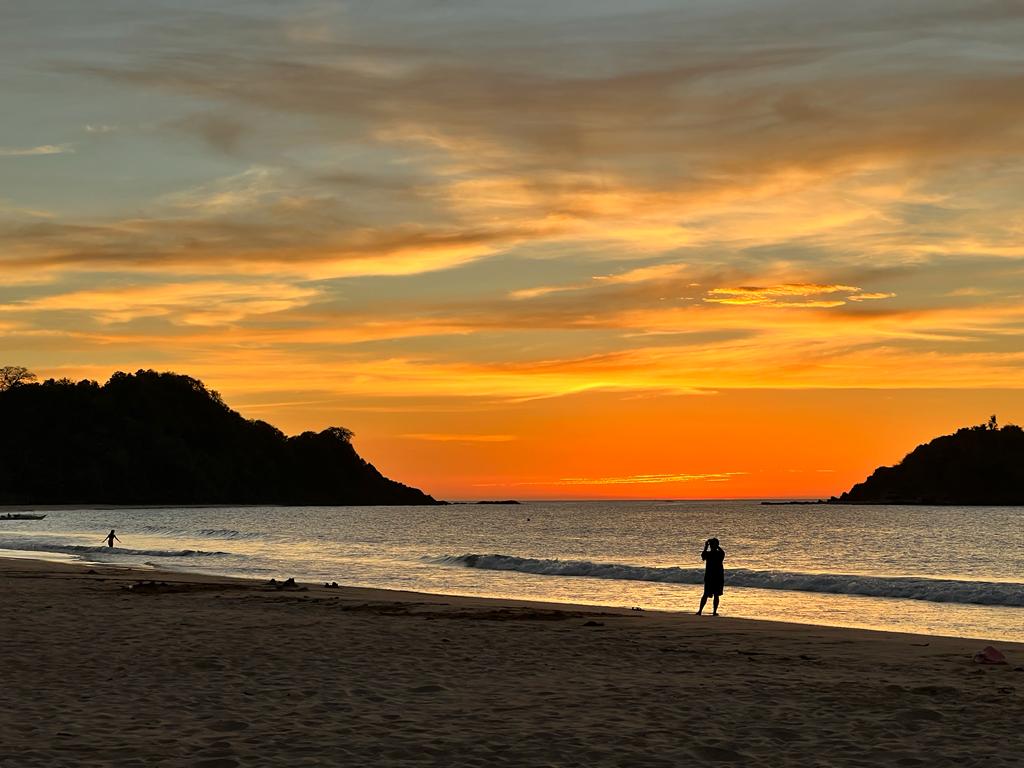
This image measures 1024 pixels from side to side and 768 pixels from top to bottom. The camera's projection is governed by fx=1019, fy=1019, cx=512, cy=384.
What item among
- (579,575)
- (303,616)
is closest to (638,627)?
(303,616)

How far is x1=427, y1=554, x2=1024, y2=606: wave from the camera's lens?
3575cm

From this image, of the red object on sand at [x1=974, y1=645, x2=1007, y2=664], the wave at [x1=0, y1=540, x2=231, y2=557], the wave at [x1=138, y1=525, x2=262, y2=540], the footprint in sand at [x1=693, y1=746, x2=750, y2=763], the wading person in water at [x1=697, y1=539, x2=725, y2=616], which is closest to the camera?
the footprint in sand at [x1=693, y1=746, x2=750, y2=763]

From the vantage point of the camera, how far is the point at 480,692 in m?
13.8

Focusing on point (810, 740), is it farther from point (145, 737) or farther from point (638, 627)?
point (638, 627)

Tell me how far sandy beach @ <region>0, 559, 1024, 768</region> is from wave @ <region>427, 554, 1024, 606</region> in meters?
15.7

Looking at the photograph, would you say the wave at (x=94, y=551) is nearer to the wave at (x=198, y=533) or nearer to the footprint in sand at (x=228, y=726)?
the wave at (x=198, y=533)

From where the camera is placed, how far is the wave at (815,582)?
35.8 m

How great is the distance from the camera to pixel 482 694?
44.7 ft

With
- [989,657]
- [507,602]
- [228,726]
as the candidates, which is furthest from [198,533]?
[228,726]

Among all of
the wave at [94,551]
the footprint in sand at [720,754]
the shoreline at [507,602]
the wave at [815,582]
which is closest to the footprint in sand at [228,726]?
the footprint in sand at [720,754]

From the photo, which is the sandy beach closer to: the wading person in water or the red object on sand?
the red object on sand

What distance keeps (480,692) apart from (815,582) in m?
30.5

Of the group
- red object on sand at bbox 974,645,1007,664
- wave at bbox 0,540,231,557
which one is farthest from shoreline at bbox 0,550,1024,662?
wave at bbox 0,540,231,557

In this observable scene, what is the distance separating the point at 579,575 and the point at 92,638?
32.4 metres
